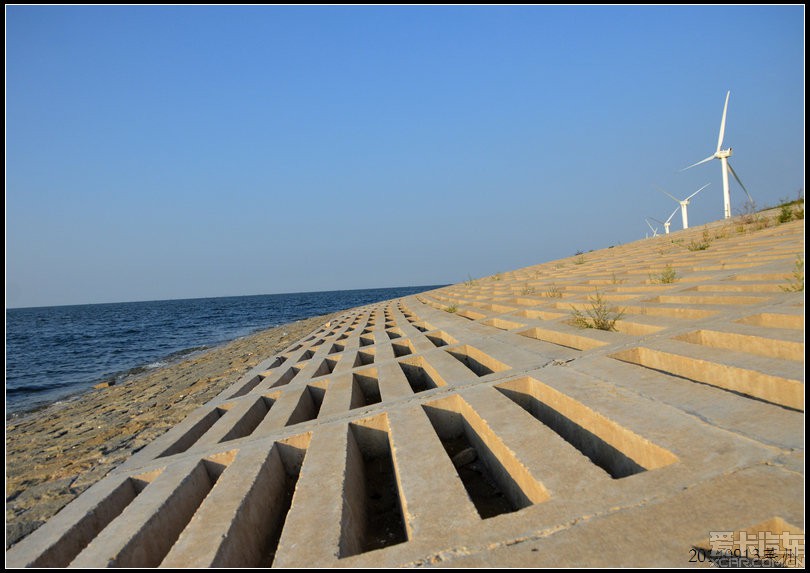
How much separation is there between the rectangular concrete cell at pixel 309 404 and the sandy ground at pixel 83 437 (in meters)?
1.52

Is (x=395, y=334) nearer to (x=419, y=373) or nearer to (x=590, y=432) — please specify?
(x=419, y=373)

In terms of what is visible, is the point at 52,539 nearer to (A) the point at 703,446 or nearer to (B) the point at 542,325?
(A) the point at 703,446

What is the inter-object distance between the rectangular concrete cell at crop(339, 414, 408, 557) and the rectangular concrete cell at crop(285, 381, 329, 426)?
879 millimetres

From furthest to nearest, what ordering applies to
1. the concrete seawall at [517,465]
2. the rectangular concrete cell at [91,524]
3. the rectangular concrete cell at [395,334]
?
the rectangular concrete cell at [395,334] < the rectangular concrete cell at [91,524] < the concrete seawall at [517,465]

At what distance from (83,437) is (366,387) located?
12.6ft

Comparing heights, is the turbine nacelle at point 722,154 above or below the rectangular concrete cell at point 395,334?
above

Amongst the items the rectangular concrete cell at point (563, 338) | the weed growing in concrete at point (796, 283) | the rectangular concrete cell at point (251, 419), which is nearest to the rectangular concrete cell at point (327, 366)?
the rectangular concrete cell at point (251, 419)

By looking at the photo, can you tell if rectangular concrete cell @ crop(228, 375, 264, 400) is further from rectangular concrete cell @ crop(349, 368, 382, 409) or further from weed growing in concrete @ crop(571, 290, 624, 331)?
weed growing in concrete @ crop(571, 290, 624, 331)

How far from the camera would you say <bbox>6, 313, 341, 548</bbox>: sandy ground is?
3309 millimetres

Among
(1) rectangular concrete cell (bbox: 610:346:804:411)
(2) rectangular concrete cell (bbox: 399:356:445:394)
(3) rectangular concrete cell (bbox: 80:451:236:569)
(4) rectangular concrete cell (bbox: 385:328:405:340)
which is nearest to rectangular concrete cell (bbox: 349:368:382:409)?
(2) rectangular concrete cell (bbox: 399:356:445:394)

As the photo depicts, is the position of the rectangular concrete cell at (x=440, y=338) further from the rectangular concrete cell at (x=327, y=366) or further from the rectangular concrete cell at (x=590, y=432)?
the rectangular concrete cell at (x=590, y=432)

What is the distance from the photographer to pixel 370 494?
2.40 metres

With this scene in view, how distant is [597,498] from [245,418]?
318 cm

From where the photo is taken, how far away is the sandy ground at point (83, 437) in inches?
130
